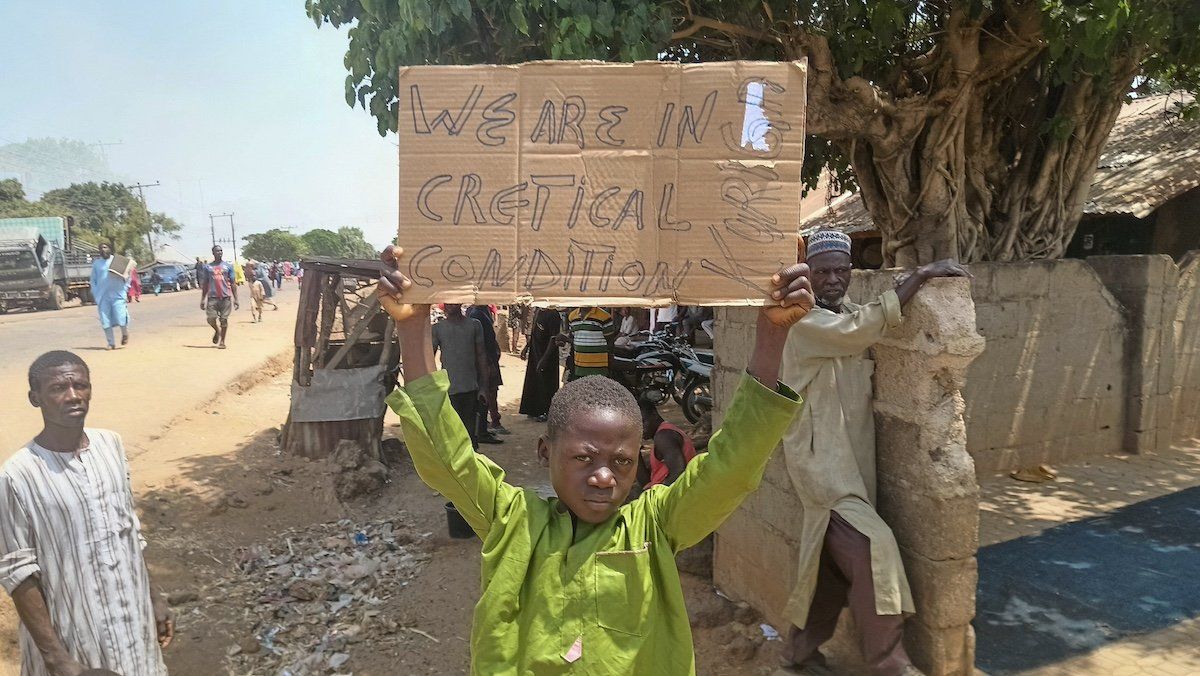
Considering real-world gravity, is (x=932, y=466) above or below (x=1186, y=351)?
below

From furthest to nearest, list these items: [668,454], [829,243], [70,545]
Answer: [668,454], [829,243], [70,545]

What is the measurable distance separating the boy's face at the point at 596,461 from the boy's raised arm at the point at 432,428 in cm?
17

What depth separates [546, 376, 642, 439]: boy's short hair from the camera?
1.58 meters

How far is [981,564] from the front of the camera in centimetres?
446

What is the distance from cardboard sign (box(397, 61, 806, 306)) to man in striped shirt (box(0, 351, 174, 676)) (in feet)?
5.13

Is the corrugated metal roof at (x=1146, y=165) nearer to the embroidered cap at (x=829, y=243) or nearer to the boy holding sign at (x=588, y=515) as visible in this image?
the embroidered cap at (x=829, y=243)

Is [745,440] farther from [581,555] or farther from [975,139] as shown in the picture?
[975,139]

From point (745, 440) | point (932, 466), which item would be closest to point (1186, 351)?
point (932, 466)

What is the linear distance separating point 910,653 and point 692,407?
566cm

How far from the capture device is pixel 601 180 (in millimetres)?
1787

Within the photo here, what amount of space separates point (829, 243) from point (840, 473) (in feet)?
3.12

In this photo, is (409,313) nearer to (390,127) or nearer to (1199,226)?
(390,127)

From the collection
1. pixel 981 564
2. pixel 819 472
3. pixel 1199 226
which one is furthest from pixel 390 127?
pixel 1199 226

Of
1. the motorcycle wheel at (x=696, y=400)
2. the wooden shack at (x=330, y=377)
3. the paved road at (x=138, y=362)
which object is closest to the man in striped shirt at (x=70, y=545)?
the wooden shack at (x=330, y=377)
